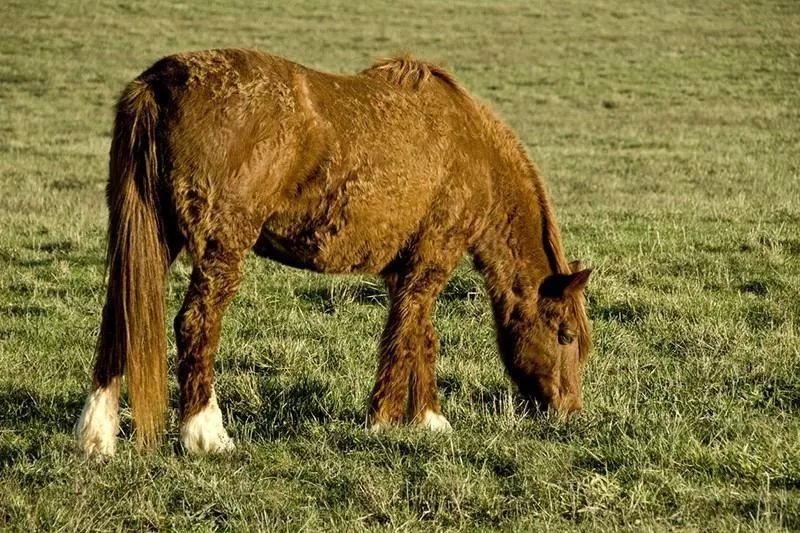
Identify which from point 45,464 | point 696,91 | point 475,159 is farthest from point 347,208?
point 696,91

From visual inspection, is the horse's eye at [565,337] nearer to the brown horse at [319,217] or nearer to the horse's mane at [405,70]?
the brown horse at [319,217]

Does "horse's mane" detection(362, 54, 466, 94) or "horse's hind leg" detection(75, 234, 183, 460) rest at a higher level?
"horse's mane" detection(362, 54, 466, 94)

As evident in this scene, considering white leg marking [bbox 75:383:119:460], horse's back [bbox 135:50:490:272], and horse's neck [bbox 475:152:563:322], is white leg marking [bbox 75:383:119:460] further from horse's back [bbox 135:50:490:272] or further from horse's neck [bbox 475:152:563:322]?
horse's neck [bbox 475:152:563:322]

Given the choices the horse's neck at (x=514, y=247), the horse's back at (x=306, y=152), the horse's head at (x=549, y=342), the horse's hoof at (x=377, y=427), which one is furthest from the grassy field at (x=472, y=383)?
the horse's back at (x=306, y=152)

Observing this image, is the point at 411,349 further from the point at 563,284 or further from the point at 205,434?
the point at 205,434

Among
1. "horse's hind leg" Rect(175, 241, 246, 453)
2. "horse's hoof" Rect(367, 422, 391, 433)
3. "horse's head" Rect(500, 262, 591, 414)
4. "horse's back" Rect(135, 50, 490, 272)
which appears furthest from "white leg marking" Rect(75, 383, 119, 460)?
"horse's head" Rect(500, 262, 591, 414)

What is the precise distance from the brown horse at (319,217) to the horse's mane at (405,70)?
0.01 metres

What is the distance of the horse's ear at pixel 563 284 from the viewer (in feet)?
18.7

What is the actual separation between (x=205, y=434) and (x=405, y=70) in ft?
8.10

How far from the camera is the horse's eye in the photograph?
5863 mm

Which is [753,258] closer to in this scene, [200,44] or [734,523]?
[734,523]

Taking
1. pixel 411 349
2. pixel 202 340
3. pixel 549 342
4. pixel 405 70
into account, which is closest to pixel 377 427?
pixel 411 349

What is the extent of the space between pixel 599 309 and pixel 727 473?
132 inches

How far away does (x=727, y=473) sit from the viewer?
4.53 m
